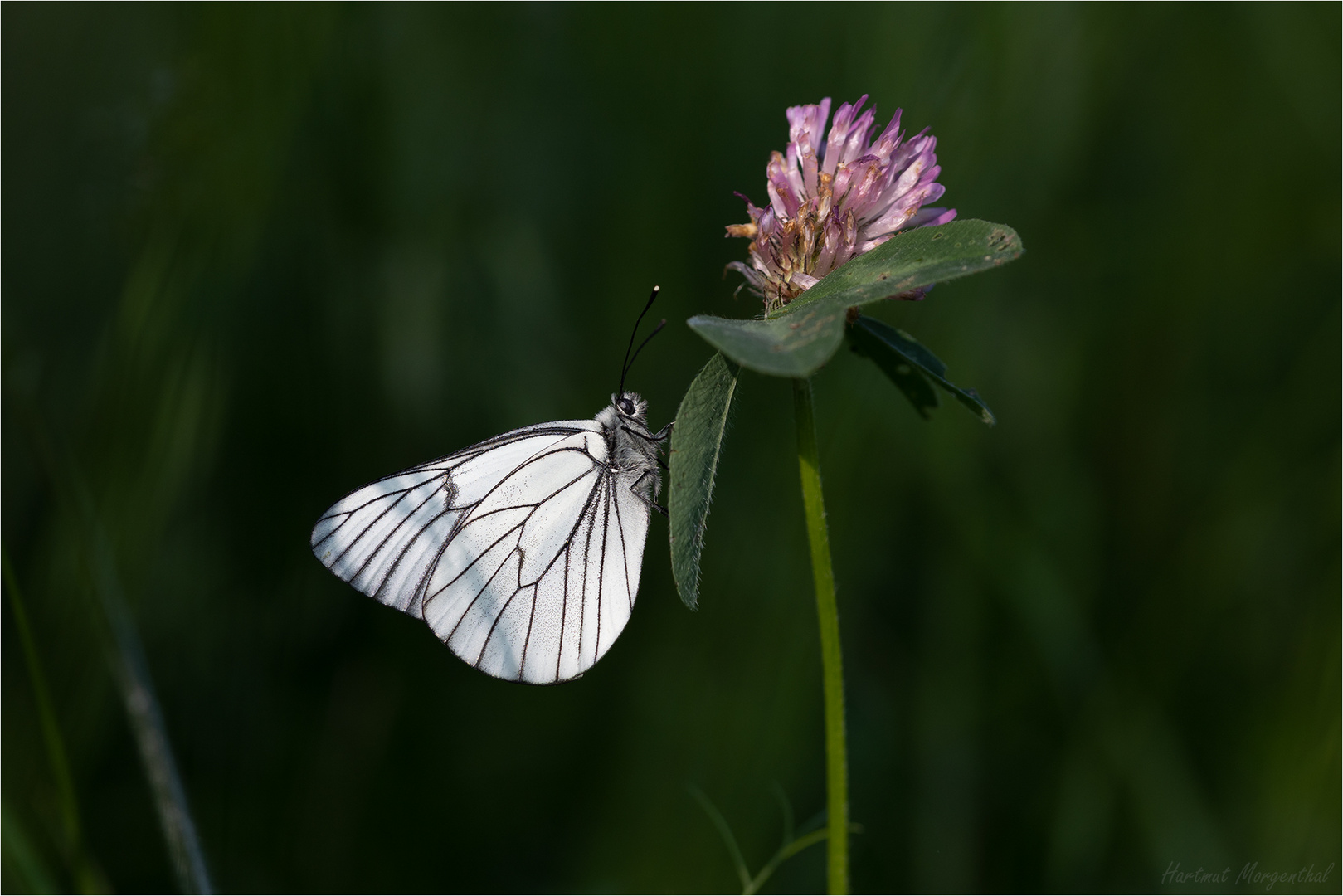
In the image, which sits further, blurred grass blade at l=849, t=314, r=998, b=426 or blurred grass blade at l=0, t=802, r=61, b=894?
blurred grass blade at l=0, t=802, r=61, b=894

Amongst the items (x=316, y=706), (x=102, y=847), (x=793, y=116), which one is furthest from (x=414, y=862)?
(x=793, y=116)

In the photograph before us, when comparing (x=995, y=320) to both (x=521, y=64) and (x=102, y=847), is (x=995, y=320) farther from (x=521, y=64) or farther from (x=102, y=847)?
(x=102, y=847)

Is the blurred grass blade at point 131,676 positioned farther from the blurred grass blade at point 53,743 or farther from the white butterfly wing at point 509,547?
the white butterfly wing at point 509,547

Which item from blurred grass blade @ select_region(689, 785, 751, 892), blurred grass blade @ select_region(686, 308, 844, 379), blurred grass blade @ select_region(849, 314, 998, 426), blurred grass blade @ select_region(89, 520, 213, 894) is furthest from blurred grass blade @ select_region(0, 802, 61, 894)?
blurred grass blade @ select_region(849, 314, 998, 426)

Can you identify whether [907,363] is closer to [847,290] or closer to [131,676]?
[847,290]

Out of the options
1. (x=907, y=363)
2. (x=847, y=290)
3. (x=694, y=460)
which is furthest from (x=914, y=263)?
(x=694, y=460)

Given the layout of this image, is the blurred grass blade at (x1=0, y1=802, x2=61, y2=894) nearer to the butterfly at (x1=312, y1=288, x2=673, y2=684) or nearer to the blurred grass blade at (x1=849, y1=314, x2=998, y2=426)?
the butterfly at (x1=312, y1=288, x2=673, y2=684)
